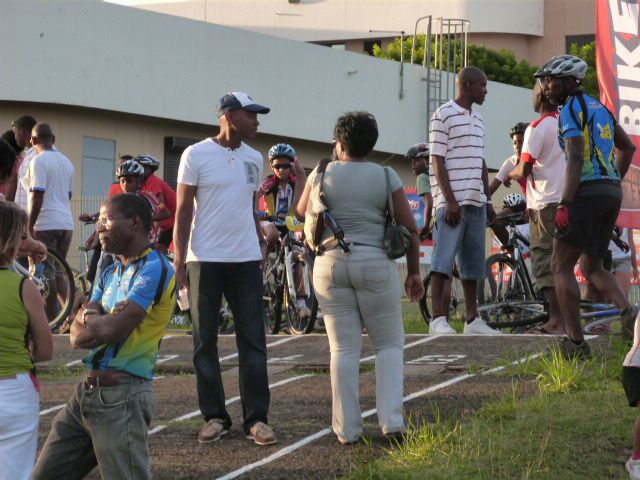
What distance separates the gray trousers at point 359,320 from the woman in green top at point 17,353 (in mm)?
2307

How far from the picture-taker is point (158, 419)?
Result: 856cm

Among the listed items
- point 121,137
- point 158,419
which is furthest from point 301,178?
point 121,137

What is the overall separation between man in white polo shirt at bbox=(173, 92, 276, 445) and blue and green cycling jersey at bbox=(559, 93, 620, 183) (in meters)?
2.36

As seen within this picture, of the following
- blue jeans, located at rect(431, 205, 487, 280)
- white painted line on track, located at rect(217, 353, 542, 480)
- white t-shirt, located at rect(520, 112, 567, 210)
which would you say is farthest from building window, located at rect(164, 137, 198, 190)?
white painted line on track, located at rect(217, 353, 542, 480)

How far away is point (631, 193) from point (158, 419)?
19.0 ft

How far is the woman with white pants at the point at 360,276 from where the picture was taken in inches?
299

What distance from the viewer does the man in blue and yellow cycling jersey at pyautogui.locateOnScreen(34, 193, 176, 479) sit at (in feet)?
18.2

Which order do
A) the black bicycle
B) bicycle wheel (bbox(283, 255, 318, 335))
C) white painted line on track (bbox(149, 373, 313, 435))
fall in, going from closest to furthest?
white painted line on track (bbox(149, 373, 313, 435)), bicycle wheel (bbox(283, 255, 318, 335)), the black bicycle

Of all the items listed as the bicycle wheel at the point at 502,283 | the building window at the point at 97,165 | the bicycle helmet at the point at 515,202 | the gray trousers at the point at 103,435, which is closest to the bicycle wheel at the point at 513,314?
the bicycle wheel at the point at 502,283

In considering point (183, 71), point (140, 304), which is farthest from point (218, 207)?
point (183, 71)

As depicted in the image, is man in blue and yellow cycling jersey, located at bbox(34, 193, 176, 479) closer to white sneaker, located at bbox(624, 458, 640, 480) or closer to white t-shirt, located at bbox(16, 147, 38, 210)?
white sneaker, located at bbox(624, 458, 640, 480)

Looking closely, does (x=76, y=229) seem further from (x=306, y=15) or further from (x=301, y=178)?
(x=306, y=15)

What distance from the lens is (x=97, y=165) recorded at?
103 feet

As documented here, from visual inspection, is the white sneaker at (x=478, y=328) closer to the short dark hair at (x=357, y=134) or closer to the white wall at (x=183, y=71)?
the short dark hair at (x=357, y=134)
